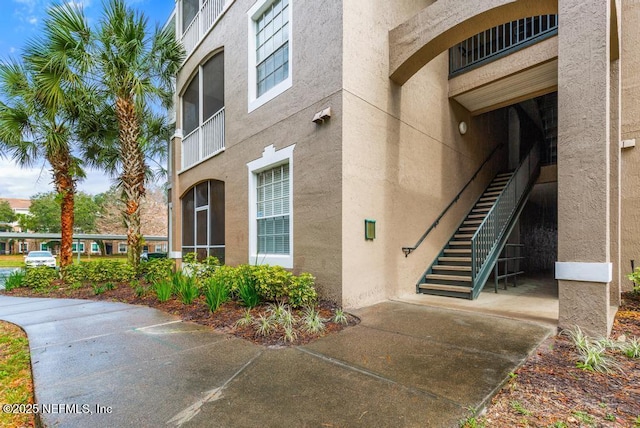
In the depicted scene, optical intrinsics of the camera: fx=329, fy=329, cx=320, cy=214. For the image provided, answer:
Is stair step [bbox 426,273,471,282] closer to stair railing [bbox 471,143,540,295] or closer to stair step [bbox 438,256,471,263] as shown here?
stair railing [bbox 471,143,540,295]

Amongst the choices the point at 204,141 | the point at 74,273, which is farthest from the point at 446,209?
the point at 74,273

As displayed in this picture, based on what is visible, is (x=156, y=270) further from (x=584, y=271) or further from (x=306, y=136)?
(x=584, y=271)

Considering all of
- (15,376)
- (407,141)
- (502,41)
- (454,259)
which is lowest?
(15,376)

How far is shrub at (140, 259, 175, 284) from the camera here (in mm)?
9039

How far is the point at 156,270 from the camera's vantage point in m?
9.52

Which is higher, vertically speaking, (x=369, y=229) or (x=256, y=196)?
(x=256, y=196)

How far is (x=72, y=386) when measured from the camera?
2934 millimetres

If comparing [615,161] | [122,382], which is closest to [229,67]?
[122,382]

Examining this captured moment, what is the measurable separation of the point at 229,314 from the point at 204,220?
5.43 m

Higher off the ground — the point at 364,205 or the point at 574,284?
the point at 364,205

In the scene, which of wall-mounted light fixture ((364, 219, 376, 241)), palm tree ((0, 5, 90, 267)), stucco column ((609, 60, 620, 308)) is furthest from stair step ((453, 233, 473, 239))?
palm tree ((0, 5, 90, 267))

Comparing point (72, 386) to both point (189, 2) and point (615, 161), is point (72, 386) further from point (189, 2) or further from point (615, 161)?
point (189, 2)

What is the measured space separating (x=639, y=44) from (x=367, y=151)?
6357 mm

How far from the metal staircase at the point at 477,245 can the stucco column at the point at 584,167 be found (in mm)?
2335
